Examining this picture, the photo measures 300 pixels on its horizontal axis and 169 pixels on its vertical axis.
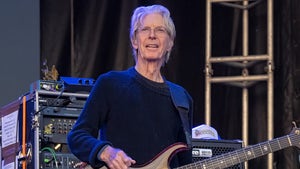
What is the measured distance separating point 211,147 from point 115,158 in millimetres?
1537

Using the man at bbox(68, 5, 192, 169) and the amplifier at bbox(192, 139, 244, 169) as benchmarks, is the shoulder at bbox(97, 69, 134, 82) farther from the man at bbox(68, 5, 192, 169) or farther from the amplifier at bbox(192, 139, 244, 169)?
the amplifier at bbox(192, 139, 244, 169)

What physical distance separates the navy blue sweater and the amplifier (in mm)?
1162

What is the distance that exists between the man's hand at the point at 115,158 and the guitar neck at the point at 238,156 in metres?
0.39

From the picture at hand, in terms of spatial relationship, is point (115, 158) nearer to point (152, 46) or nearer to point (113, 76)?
point (113, 76)

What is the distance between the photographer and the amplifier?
398 centimetres

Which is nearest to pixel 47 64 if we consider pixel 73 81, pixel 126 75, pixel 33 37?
pixel 33 37

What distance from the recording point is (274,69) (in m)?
5.20

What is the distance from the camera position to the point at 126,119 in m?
2.74

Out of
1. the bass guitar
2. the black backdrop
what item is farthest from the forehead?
the black backdrop

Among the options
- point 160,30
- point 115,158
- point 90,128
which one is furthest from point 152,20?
point 115,158

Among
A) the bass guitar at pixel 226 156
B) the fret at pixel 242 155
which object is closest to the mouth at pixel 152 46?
the bass guitar at pixel 226 156

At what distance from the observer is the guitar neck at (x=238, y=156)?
3021 millimetres

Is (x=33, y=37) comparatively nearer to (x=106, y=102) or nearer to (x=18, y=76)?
(x=18, y=76)

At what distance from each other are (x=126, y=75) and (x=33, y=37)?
2661 mm
